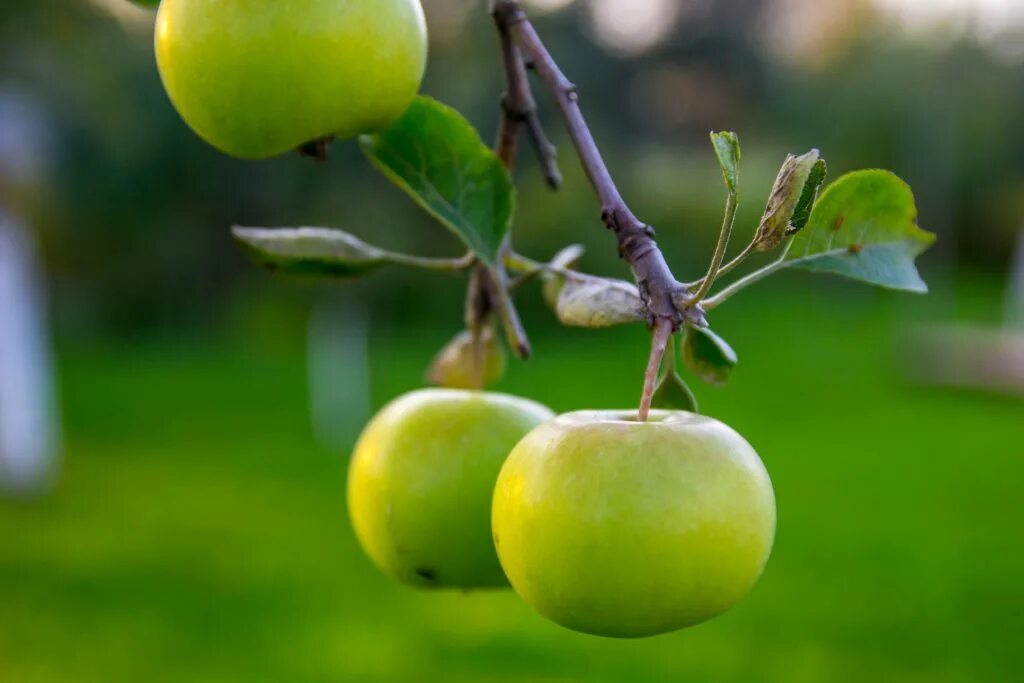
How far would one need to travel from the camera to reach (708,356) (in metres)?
0.53

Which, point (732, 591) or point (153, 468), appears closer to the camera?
point (732, 591)

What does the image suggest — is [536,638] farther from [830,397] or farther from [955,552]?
[830,397]

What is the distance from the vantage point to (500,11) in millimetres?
510

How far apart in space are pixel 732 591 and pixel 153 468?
16.4ft

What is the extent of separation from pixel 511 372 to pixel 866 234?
262 inches

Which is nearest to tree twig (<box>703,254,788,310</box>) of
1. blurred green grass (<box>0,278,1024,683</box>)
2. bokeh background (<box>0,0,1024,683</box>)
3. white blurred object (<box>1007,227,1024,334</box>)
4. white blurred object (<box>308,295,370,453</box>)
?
bokeh background (<box>0,0,1024,683</box>)

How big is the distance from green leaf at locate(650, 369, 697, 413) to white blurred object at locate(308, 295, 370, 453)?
5.06 m

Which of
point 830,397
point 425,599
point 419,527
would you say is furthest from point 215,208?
point 419,527

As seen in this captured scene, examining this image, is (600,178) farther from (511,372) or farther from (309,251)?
(511,372)

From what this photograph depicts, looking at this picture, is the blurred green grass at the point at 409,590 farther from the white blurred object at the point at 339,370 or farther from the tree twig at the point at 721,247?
the tree twig at the point at 721,247

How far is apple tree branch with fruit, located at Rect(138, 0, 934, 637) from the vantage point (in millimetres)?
417

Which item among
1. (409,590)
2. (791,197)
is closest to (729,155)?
(791,197)

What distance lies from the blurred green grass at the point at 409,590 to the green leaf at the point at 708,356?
97.1 inches

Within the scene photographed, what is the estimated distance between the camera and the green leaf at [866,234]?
49 centimetres
